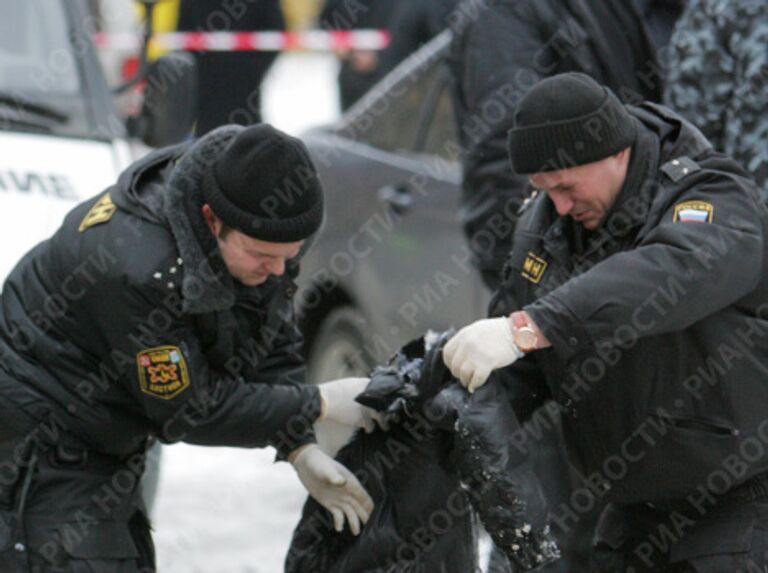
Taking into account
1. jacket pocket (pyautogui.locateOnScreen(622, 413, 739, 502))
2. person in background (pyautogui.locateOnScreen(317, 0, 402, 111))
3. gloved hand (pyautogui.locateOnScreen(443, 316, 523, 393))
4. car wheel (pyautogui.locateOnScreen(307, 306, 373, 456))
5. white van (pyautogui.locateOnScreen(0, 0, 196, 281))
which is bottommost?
person in background (pyautogui.locateOnScreen(317, 0, 402, 111))

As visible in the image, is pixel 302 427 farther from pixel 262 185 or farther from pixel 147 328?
pixel 262 185

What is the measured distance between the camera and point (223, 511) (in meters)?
7.11

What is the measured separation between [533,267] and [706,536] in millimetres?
716

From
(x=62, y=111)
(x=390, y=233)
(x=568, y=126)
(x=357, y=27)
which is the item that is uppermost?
(x=568, y=126)

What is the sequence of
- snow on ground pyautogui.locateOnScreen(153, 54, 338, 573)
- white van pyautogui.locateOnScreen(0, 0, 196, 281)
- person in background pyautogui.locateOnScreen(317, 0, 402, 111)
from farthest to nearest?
person in background pyautogui.locateOnScreen(317, 0, 402, 111)
snow on ground pyautogui.locateOnScreen(153, 54, 338, 573)
white van pyautogui.locateOnScreen(0, 0, 196, 281)

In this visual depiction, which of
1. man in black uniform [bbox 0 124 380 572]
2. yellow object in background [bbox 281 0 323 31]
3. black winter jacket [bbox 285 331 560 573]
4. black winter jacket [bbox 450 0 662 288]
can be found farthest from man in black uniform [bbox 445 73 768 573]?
yellow object in background [bbox 281 0 323 31]

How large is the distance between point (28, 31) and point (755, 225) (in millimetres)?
3059

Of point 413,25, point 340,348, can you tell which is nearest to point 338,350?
point 340,348

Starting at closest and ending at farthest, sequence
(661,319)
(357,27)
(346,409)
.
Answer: (661,319) < (346,409) < (357,27)

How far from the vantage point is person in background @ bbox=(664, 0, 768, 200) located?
4.88 meters

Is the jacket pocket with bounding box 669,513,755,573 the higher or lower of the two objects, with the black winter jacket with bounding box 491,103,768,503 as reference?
lower

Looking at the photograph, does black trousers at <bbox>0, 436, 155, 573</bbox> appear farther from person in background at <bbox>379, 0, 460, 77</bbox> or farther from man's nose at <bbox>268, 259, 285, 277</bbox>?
person in background at <bbox>379, 0, 460, 77</bbox>

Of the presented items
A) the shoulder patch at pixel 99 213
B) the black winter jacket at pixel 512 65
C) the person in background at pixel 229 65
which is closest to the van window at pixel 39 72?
the black winter jacket at pixel 512 65

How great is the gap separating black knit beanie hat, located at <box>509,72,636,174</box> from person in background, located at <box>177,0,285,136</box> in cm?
594
